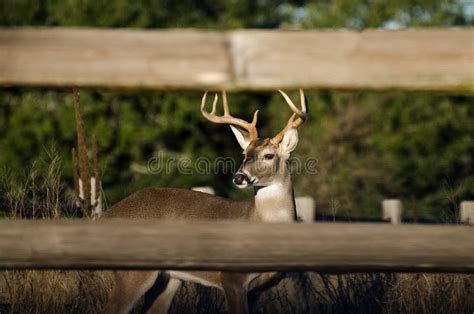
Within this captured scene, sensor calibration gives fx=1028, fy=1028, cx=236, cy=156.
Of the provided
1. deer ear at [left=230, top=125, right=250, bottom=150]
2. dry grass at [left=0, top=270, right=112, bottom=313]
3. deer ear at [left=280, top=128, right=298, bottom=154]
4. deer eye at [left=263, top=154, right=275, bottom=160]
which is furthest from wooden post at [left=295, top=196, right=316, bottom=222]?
dry grass at [left=0, top=270, right=112, bottom=313]

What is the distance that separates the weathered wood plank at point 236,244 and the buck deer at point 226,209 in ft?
10.8

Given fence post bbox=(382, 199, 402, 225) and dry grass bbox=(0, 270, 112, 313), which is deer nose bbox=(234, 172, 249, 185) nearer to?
dry grass bbox=(0, 270, 112, 313)

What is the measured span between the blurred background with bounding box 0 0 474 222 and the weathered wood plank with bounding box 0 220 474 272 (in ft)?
54.2

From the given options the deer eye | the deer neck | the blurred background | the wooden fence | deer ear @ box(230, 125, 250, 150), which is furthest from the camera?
the blurred background

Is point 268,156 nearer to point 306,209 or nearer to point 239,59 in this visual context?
point 306,209

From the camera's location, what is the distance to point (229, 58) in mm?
3127

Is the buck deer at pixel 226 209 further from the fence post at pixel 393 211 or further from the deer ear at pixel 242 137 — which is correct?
the fence post at pixel 393 211

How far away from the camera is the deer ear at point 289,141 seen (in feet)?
29.2

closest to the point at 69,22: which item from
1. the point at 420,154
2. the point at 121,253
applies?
the point at 420,154

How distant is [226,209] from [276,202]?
1.60 feet

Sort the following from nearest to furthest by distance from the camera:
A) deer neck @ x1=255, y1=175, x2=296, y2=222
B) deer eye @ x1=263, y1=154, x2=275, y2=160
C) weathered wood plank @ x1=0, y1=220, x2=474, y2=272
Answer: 1. weathered wood plank @ x1=0, y1=220, x2=474, y2=272
2. deer neck @ x1=255, y1=175, x2=296, y2=222
3. deer eye @ x1=263, y1=154, x2=275, y2=160

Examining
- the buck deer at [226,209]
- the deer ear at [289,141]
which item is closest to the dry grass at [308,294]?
the buck deer at [226,209]

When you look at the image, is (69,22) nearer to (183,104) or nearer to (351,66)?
(183,104)

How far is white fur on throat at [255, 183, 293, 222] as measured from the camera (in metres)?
8.27
